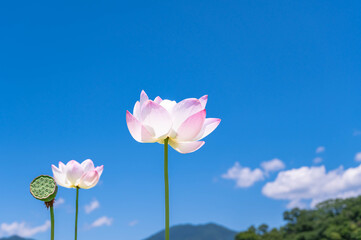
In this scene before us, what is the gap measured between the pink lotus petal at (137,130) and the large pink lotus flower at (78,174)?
99 centimetres

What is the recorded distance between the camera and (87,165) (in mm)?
2336

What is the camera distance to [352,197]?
164 ft

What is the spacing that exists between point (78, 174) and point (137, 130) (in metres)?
1.05

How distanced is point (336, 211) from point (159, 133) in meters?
53.3

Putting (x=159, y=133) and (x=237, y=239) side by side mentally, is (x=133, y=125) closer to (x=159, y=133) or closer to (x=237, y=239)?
(x=159, y=133)

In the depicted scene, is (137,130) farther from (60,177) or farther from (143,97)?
(60,177)

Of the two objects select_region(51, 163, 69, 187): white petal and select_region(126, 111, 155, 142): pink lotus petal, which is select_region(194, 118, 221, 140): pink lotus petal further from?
select_region(51, 163, 69, 187): white petal

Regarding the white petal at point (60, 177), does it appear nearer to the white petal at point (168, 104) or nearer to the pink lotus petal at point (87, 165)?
the pink lotus petal at point (87, 165)

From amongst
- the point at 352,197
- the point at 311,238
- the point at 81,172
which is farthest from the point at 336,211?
the point at 81,172

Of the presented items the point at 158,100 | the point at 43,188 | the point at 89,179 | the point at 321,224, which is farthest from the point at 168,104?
the point at 321,224

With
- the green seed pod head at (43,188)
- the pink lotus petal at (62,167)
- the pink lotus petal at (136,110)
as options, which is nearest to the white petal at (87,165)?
the pink lotus petal at (62,167)

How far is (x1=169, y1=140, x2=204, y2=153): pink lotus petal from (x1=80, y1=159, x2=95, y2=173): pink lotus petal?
1046mm

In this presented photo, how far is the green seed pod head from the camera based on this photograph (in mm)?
1791

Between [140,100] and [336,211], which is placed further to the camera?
[336,211]
